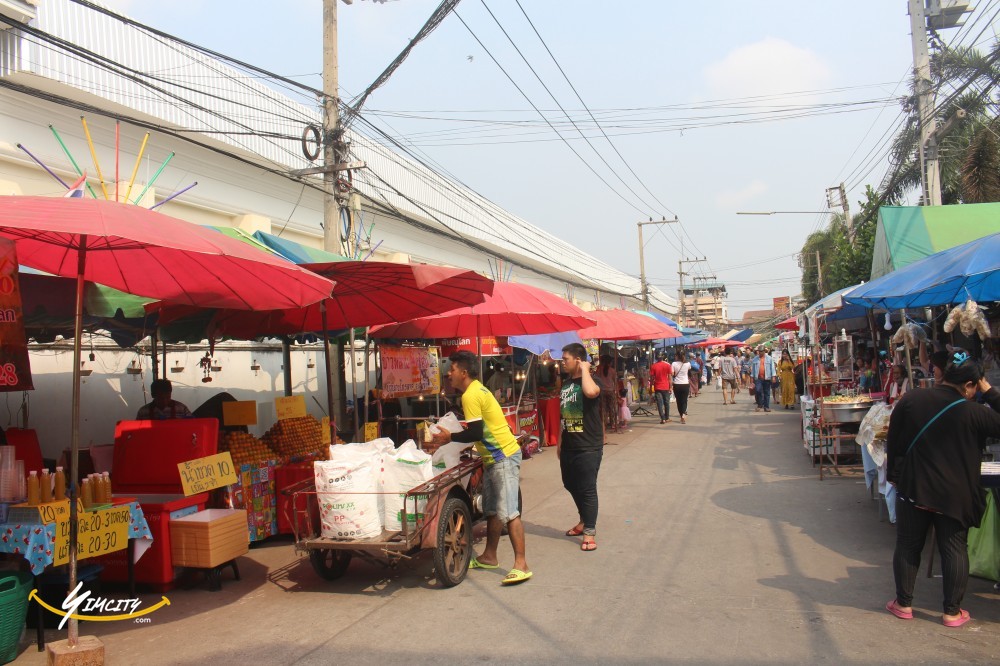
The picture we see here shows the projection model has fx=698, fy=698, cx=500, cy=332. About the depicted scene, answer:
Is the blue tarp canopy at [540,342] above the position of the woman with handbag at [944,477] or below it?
above

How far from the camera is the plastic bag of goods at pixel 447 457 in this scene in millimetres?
6258

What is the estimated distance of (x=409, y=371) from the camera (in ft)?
37.0

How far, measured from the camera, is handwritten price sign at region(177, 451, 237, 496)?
19.6 feet

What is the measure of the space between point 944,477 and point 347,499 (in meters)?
4.22

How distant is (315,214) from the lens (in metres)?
15.3

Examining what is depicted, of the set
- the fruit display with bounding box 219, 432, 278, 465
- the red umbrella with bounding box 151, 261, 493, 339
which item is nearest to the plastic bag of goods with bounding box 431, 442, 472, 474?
the red umbrella with bounding box 151, 261, 493, 339

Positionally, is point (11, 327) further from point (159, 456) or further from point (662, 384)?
point (662, 384)

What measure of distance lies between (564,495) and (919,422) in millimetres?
5483

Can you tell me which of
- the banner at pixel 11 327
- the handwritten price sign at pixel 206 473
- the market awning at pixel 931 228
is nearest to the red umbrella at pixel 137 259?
the banner at pixel 11 327

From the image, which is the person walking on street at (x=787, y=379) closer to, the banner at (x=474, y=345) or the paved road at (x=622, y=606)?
the banner at (x=474, y=345)

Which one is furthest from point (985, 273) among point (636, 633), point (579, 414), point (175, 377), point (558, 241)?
point (558, 241)

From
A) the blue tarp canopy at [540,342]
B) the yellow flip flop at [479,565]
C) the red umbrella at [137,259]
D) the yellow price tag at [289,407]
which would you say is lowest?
the yellow flip flop at [479,565]

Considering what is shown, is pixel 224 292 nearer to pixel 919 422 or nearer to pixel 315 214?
pixel 919 422

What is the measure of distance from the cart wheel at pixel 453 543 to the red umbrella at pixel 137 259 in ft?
7.07
